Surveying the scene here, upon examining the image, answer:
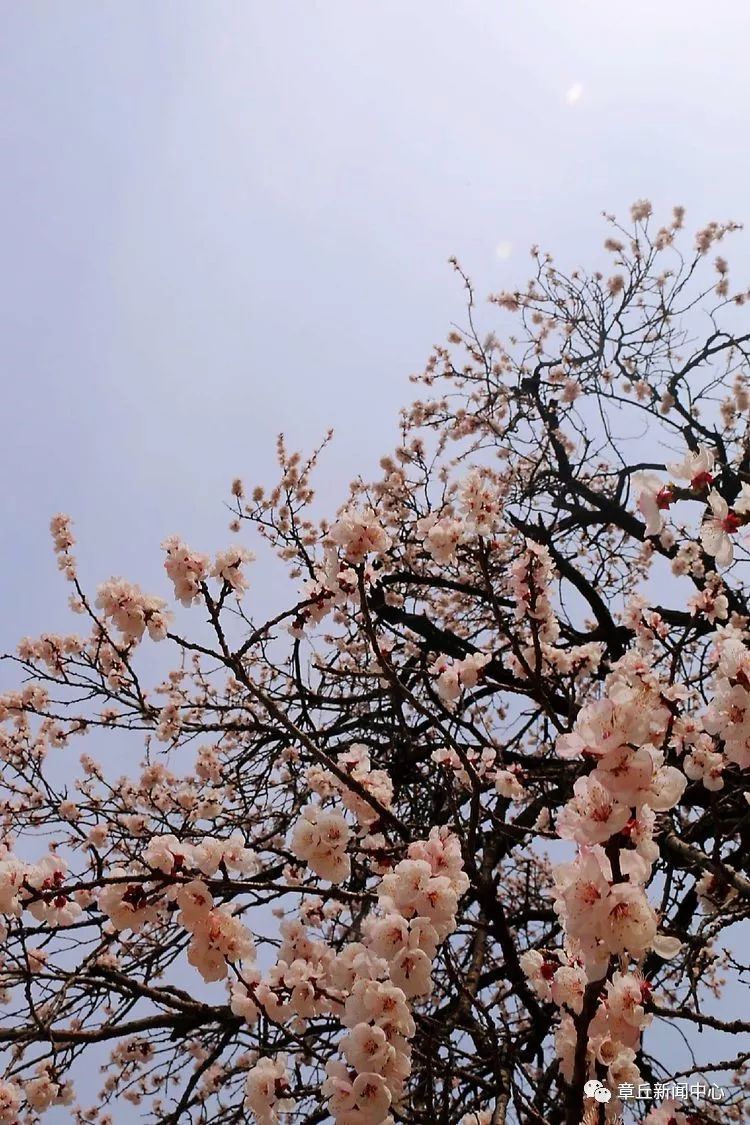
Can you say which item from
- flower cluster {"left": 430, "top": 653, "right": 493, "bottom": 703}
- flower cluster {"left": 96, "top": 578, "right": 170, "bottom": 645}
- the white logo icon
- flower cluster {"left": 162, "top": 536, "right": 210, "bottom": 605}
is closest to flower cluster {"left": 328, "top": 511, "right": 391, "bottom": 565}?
flower cluster {"left": 162, "top": 536, "right": 210, "bottom": 605}

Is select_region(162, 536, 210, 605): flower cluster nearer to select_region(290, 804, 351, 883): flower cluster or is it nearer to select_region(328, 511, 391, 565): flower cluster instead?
select_region(328, 511, 391, 565): flower cluster

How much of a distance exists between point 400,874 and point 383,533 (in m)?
1.06

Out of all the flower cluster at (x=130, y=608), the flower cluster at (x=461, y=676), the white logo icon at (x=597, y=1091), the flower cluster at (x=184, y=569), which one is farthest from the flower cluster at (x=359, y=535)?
the white logo icon at (x=597, y=1091)

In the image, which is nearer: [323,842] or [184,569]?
[323,842]

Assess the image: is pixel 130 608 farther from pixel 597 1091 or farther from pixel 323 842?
pixel 597 1091

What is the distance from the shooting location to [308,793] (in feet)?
17.3

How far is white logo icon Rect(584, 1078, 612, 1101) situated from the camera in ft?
4.98

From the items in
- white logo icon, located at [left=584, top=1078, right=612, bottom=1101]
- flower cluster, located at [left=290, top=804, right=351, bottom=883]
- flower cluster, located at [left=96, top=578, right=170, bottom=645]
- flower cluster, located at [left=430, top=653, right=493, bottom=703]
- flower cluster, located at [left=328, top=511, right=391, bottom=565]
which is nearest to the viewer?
white logo icon, located at [left=584, top=1078, right=612, bottom=1101]

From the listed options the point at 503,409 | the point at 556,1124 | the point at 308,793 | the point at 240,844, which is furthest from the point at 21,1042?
the point at 503,409

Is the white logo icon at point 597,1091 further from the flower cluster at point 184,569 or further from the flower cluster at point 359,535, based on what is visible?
the flower cluster at point 184,569

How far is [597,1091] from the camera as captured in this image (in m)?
1.53

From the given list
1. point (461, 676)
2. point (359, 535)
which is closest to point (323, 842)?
point (359, 535)

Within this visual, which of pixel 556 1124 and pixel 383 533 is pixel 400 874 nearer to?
pixel 383 533

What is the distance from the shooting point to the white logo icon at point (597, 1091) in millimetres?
1517
